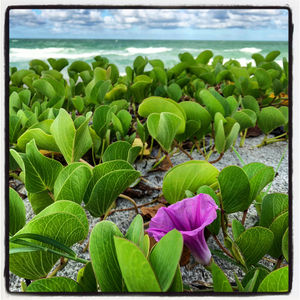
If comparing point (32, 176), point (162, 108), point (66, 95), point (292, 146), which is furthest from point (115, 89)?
point (292, 146)

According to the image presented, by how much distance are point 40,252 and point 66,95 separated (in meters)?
0.68

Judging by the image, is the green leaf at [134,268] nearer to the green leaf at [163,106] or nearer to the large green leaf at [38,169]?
the large green leaf at [38,169]

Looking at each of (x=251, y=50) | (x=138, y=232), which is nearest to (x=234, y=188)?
(x=138, y=232)

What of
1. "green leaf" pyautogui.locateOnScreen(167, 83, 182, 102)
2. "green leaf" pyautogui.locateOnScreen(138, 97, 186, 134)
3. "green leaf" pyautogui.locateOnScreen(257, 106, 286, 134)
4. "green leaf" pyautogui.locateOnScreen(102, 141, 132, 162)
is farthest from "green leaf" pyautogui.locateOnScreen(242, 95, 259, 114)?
"green leaf" pyautogui.locateOnScreen(102, 141, 132, 162)

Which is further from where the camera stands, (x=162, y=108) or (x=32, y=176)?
(x=162, y=108)

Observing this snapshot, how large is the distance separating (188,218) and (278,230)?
10 centimetres

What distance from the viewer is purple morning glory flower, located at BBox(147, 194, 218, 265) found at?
0.35 m

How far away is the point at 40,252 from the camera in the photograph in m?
0.32

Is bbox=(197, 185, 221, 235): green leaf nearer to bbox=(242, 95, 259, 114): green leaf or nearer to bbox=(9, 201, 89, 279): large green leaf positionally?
bbox=(9, 201, 89, 279): large green leaf

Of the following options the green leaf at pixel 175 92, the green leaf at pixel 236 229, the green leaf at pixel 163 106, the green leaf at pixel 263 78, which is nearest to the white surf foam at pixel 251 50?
the green leaf at pixel 263 78

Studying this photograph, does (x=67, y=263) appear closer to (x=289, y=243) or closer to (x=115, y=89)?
(x=289, y=243)

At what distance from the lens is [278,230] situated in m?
0.38

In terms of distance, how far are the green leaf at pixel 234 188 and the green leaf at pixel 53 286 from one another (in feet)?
0.63

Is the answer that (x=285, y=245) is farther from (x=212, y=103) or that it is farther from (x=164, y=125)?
(x=212, y=103)
